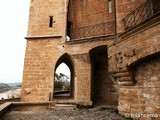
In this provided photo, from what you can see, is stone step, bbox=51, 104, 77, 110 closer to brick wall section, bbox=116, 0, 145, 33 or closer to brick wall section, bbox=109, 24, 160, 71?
brick wall section, bbox=109, 24, 160, 71

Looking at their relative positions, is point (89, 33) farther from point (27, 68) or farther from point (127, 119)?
point (127, 119)

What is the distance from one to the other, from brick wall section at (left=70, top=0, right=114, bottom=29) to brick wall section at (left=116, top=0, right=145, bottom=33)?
1902mm

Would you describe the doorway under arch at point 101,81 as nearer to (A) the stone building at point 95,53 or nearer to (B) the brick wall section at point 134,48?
(A) the stone building at point 95,53

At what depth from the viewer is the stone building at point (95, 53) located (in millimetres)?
4711

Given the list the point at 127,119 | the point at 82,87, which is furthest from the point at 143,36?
the point at 82,87

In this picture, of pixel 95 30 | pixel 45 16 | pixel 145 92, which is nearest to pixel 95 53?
pixel 95 30

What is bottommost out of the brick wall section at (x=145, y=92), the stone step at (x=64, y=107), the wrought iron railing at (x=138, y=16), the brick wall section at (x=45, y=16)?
the stone step at (x=64, y=107)

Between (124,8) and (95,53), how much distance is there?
2.98 m

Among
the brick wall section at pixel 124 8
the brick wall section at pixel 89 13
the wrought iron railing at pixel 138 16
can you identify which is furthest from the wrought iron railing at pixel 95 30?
the wrought iron railing at pixel 138 16

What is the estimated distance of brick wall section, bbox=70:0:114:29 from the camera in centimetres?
954

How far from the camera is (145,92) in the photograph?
180 inches

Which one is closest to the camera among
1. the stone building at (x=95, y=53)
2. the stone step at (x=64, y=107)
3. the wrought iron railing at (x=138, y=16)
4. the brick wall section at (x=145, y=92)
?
the brick wall section at (x=145, y=92)

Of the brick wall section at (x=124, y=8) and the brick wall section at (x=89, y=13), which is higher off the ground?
the brick wall section at (x=89, y=13)

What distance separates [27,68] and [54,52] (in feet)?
5.95
